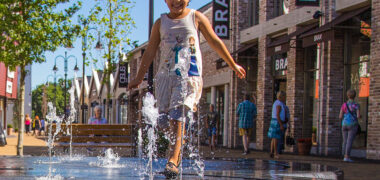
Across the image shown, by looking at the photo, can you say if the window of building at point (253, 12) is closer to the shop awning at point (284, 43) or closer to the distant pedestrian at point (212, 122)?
the distant pedestrian at point (212, 122)

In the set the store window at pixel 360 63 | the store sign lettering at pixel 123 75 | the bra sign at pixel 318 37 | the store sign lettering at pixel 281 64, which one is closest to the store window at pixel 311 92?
the store sign lettering at pixel 281 64

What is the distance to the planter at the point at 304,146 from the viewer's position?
739 inches

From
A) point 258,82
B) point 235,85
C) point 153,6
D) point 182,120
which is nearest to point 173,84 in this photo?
point 182,120

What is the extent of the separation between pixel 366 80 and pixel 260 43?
7829 millimetres

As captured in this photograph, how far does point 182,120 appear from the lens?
20.0 ft

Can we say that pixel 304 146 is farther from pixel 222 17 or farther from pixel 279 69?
pixel 222 17

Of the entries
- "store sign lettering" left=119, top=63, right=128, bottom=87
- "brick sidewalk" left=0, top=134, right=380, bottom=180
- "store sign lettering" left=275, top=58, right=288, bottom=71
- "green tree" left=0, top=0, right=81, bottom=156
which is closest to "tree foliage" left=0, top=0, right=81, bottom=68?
"green tree" left=0, top=0, right=81, bottom=156

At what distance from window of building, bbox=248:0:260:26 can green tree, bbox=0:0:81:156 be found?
10841mm

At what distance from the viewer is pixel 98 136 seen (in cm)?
1470

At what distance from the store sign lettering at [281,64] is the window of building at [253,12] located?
142 inches

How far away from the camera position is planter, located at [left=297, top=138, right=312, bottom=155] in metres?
18.8

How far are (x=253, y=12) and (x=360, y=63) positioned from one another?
9849mm

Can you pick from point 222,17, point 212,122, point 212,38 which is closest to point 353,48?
point 212,122

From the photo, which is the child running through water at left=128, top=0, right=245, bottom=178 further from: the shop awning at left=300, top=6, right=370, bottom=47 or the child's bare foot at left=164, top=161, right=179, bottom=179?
the shop awning at left=300, top=6, right=370, bottom=47
